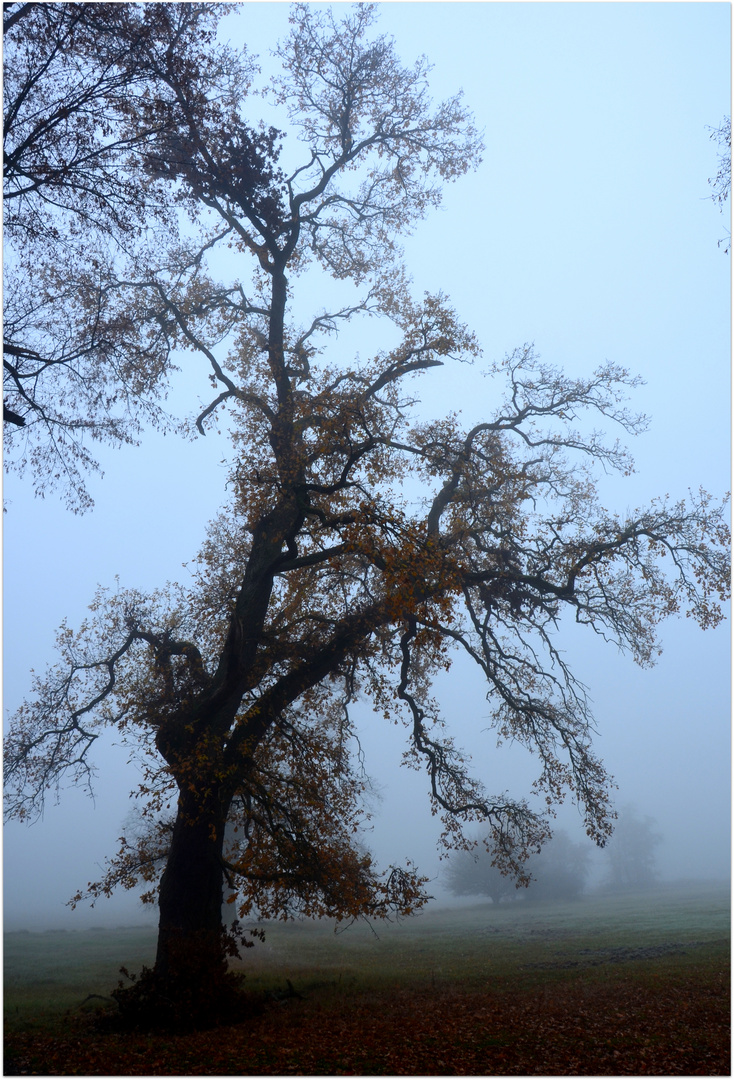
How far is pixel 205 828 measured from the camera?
476 inches

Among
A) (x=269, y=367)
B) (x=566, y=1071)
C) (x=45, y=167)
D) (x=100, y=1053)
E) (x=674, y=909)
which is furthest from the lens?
(x=674, y=909)

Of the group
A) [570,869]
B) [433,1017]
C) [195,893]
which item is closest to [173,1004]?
[195,893]

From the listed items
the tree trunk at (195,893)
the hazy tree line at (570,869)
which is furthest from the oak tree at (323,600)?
the hazy tree line at (570,869)

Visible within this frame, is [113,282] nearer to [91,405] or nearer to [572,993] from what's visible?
[91,405]

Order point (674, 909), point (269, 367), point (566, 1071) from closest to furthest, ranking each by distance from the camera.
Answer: point (566, 1071), point (269, 367), point (674, 909)

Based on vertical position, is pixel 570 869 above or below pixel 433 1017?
below

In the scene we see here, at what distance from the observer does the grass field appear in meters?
8.30

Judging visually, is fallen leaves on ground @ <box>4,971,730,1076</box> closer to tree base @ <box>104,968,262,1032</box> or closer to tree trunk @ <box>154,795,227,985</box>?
tree base @ <box>104,968,262,1032</box>

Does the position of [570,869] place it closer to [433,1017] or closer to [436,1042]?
[433,1017]

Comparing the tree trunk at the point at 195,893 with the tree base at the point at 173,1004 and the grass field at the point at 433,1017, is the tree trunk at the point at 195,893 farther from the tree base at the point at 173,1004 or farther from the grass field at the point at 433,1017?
the grass field at the point at 433,1017

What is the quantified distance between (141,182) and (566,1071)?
14887mm

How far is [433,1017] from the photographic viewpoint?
34.4 feet

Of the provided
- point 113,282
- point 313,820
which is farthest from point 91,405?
point 313,820

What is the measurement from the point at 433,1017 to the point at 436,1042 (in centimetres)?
157
